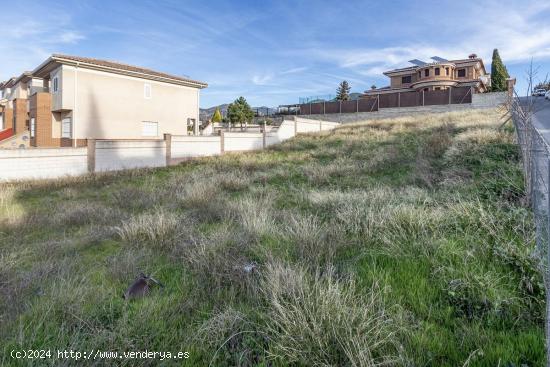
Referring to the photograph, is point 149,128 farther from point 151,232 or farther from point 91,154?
Answer: point 151,232

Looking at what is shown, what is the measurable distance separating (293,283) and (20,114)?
30.8 metres

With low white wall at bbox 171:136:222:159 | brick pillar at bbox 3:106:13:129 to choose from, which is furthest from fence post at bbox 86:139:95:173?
brick pillar at bbox 3:106:13:129

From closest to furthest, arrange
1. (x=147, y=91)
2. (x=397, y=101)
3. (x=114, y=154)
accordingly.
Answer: (x=114, y=154) → (x=147, y=91) → (x=397, y=101)

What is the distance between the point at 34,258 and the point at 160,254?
162 centimetres

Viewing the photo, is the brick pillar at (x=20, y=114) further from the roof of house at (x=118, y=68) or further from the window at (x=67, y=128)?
the window at (x=67, y=128)

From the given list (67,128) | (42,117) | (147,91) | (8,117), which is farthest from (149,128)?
(8,117)

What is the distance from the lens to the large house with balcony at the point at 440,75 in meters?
41.2

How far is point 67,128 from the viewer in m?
21.3

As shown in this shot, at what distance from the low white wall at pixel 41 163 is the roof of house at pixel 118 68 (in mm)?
9803

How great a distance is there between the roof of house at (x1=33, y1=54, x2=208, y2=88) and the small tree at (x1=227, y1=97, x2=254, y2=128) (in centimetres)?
1330

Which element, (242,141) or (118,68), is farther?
(118,68)

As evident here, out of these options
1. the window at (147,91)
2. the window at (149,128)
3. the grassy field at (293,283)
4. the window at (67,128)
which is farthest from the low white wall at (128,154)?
the window at (147,91)

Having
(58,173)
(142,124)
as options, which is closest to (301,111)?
(142,124)

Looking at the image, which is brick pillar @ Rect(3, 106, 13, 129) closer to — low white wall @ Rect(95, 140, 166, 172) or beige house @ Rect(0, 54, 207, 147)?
beige house @ Rect(0, 54, 207, 147)
